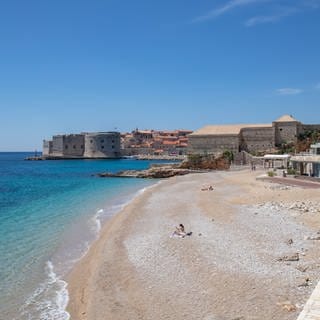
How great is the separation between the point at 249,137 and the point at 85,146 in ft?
222

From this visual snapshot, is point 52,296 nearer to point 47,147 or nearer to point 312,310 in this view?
point 312,310

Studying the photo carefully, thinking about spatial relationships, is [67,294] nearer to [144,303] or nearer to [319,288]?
[144,303]

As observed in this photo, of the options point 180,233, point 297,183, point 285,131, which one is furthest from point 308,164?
point 285,131

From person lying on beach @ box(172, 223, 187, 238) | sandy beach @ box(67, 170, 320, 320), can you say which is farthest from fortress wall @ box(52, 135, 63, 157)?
person lying on beach @ box(172, 223, 187, 238)

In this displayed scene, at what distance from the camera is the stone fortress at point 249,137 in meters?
75.3

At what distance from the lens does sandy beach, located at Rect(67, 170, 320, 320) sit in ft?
29.8

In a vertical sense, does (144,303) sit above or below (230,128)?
below

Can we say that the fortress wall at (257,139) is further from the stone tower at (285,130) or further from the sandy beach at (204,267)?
the sandy beach at (204,267)

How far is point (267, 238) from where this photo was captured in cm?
1475

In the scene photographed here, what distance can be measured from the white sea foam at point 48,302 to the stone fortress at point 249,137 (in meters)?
64.6

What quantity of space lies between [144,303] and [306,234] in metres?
7.54

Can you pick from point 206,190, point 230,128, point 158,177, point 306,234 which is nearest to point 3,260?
point 306,234

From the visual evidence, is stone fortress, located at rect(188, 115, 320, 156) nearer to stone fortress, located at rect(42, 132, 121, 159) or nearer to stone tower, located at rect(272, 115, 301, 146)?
stone tower, located at rect(272, 115, 301, 146)

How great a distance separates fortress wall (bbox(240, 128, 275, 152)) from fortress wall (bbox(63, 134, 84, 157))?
68.6 meters
